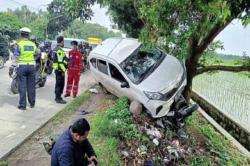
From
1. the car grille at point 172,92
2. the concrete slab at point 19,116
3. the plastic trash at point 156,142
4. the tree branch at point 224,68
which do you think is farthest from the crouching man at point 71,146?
the tree branch at point 224,68

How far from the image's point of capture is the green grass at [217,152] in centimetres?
840

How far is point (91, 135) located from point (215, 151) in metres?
2.77

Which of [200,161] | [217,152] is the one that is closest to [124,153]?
[200,161]

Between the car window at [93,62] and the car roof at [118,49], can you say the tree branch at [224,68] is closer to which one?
the car roof at [118,49]

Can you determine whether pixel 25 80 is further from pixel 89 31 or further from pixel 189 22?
Result: pixel 89 31

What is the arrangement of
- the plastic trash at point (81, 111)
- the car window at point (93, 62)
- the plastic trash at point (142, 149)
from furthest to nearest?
the car window at point (93, 62) → the plastic trash at point (81, 111) → the plastic trash at point (142, 149)

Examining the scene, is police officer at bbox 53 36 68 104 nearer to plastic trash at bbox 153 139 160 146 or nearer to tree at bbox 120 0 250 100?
tree at bbox 120 0 250 100

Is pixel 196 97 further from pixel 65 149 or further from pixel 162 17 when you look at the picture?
pixel 65 149

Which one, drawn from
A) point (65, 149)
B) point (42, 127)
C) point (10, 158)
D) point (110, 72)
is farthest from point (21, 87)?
point (65, 149)

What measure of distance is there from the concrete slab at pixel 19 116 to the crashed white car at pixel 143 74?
1.65m

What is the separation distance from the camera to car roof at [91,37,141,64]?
1084 cm

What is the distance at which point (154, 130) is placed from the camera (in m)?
8.73

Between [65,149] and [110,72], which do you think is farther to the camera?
[110,72]

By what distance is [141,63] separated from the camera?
10.5 metres
